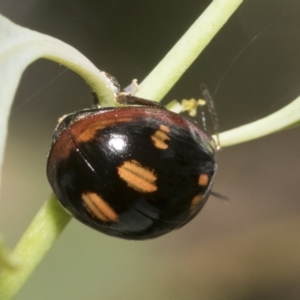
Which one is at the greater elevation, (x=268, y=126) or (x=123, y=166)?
(x=268, y=126)

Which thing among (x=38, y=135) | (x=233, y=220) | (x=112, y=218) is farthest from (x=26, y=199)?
(x=112, y=218)

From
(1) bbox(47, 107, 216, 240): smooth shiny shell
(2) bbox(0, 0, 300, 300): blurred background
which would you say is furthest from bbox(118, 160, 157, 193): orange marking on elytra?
(2) bbox(0, 0, 300, 300): blurred background

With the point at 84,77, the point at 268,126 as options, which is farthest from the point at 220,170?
the point at 84,77

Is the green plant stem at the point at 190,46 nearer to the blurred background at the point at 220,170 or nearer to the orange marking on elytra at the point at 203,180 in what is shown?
the orange marking on elytra at the point at 203,180

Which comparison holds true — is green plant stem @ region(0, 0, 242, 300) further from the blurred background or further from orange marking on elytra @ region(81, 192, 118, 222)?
the blurred background

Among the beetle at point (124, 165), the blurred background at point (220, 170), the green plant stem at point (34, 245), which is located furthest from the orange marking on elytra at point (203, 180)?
the blurred background at point (220, 170)

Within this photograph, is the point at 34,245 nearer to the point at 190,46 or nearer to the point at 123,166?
the point at 123,166

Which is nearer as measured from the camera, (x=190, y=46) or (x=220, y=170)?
(x=190, y=46)
